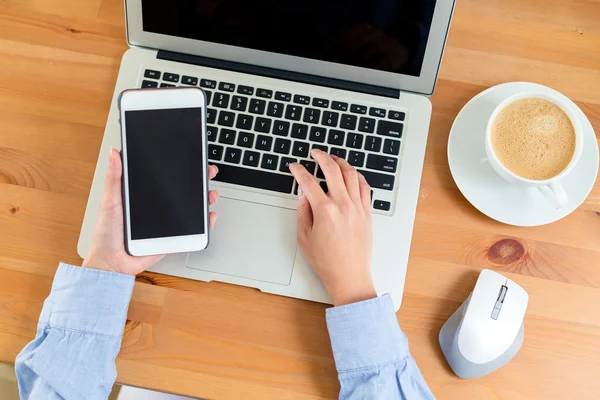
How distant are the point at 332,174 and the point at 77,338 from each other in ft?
1.21

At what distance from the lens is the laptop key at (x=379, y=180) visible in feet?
2.53

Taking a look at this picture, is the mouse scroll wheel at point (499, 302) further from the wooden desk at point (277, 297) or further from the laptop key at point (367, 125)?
the laptop key at point (367, 125)

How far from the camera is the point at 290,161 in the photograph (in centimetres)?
78

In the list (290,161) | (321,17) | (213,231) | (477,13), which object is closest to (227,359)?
(213,231)

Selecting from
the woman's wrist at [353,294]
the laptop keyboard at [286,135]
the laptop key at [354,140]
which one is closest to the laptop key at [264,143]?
the laptop keyboard at [286,135]

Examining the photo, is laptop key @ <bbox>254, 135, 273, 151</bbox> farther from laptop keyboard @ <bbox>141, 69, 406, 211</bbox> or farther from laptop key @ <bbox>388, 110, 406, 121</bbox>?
laptop key @ <bbox>388, 110, 406, 121</bbox>

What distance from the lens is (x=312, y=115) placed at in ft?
2.60

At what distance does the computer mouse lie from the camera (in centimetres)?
70

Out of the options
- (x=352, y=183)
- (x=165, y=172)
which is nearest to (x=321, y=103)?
(x=352, y=183)

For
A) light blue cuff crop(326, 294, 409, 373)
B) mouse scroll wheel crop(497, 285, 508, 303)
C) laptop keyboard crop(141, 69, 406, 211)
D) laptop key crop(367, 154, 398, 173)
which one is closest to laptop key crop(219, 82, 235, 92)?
laptop keyboard crop(141, 69, 406, 211)

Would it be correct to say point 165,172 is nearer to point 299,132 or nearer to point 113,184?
point 113,184

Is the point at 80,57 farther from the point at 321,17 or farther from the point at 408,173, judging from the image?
the point at 408,173

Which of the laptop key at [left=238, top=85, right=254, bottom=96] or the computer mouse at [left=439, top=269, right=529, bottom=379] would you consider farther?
the laptop key at [left=238, top=85, right=254, bottom=96]

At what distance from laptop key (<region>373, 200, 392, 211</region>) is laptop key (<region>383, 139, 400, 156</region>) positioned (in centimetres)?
7
